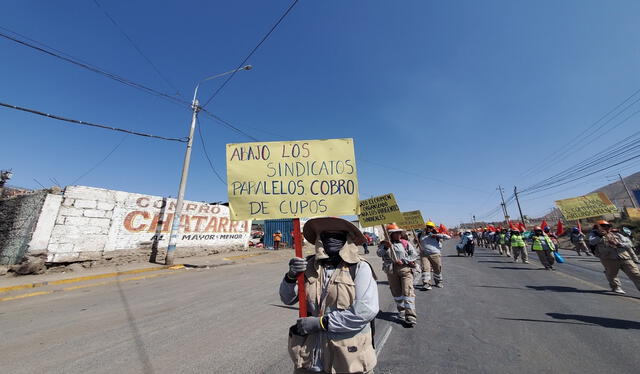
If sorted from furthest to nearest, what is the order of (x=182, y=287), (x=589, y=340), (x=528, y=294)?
(x=182, y=287) < (x=528, y=294) < (x=589, y=340)

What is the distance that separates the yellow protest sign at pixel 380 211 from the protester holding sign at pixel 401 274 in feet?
1.53

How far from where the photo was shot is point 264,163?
8.78 ft

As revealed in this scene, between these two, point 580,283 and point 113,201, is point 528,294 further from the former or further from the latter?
point 113,201

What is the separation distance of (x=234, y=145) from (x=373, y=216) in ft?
11.6

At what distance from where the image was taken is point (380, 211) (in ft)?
17.4

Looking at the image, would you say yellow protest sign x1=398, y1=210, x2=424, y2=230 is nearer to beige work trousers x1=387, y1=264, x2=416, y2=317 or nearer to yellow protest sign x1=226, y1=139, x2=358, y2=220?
beige work trousers x1=387, y1=264, x2=416, y2=317

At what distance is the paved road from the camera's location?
3.04 m

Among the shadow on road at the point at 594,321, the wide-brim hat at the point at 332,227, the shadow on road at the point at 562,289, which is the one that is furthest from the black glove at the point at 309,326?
the shadow on road at the point at 562,289

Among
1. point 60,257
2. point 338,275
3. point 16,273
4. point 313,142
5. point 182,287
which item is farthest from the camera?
point 60,257

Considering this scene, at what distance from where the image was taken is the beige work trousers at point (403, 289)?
4438mm

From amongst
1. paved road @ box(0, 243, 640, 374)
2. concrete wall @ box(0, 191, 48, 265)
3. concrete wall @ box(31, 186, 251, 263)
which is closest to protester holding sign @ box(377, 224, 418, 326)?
paved road @ box(0, 243, 640, 374)

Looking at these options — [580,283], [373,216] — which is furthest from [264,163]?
[580,283]

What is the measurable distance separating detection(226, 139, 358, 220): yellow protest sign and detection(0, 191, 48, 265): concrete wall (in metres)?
11.5

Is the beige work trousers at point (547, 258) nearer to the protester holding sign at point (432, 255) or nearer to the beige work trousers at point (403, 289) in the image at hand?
the protester holding sign at point (432, 255)
